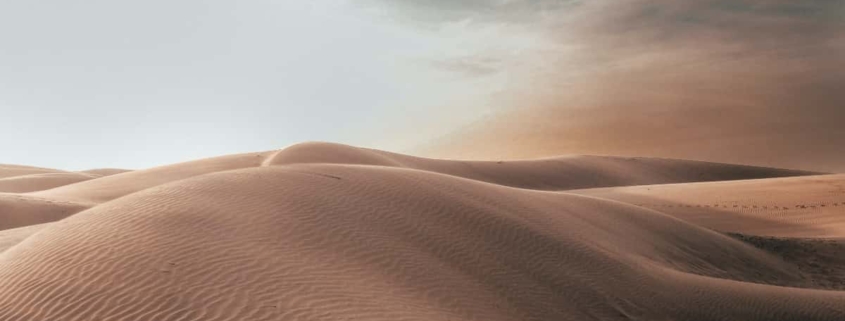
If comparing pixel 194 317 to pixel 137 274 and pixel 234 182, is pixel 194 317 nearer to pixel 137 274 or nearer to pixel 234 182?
pixel 137 274

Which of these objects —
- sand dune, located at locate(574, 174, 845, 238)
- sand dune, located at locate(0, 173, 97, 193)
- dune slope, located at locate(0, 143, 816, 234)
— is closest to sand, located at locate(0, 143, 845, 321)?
sand dune, located at locate(574, 174, 845, 238)

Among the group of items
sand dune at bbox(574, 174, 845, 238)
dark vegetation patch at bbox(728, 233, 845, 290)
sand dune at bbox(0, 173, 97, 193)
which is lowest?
dark vegetation patch at bbox(728, 233, 845, 290)

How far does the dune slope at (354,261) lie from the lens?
6.53 meters

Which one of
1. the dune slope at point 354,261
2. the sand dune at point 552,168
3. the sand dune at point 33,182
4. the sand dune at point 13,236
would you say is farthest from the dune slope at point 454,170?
the dune slope at point 354,261

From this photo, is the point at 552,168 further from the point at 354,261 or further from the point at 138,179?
the point at 354,261

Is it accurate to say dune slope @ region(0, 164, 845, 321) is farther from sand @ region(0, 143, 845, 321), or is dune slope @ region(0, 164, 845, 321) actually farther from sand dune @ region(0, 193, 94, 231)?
sand dune @ region(0, 193, 94, 231)

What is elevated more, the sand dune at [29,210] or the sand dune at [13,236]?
the sand dune at [29,210]

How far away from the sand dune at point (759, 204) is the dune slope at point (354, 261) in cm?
750

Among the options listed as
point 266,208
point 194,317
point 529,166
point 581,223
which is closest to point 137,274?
point 194,317

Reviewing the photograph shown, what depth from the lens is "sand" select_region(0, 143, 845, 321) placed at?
6.57m

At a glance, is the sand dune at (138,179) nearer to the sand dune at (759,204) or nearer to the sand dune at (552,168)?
the sand dune at (552,168)

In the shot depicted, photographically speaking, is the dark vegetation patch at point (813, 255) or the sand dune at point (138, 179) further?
the sand dune at point (138, 179)

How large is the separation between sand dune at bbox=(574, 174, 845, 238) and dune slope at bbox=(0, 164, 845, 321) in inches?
295

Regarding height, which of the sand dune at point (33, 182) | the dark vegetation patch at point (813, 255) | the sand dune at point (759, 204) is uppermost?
the sand dune at point (33, 182)
